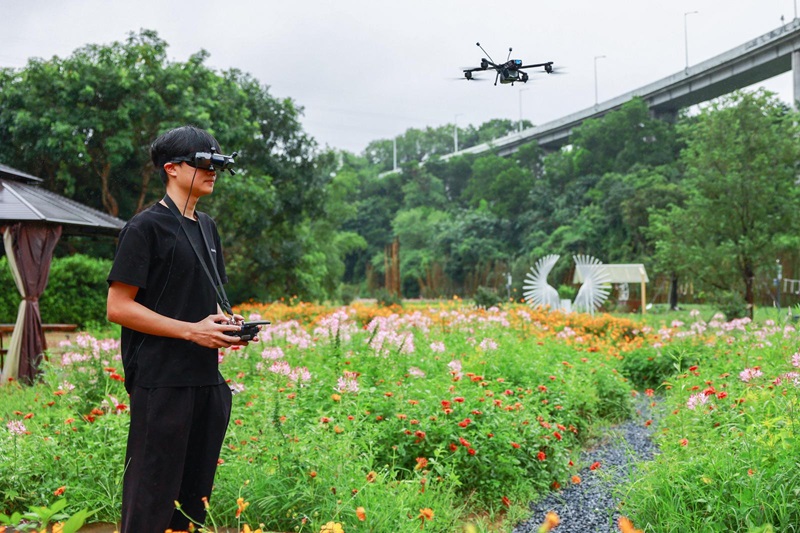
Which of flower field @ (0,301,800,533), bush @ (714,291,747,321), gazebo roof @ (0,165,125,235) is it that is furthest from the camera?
bush @ (714,291,747,321)

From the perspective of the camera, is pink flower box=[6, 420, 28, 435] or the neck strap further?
pink flower box=[6, 420, 28, 435]

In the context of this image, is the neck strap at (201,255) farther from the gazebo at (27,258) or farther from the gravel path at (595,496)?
the gazebo at (27,258)

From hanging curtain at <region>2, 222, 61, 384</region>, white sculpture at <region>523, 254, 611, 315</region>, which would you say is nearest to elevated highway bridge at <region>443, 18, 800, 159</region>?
white sculpture at <region>523, 254, 611, 315</region>

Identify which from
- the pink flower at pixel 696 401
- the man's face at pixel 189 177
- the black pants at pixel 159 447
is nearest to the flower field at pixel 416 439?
the pink flower at pixel 696 401

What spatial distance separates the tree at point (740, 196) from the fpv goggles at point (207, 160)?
1223 centimetres

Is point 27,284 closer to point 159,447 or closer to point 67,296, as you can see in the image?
point 67,296

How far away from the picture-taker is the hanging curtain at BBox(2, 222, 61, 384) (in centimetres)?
678

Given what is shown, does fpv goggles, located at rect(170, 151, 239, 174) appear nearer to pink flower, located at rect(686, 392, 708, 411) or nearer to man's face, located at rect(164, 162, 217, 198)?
man's face, located at rect(164, 162, 217, 198)

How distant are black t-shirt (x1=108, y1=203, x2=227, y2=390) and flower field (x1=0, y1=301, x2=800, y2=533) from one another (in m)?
0.45

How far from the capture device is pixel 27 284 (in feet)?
23.0

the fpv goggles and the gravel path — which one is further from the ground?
the fpv goggles

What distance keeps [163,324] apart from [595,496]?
9.19 feet

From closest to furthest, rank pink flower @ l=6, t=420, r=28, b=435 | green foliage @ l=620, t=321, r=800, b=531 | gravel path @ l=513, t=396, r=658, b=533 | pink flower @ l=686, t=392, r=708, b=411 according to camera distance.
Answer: green foliage @ l=620, t=321, r=800, b=531, pink flower @ l=6, t=420, r=28, b=435, gravel path @ l=513, t=396, r=658, b=533, pink flower @ l=686, t=392, r=708, b=411

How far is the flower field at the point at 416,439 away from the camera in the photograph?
269 centimetres
